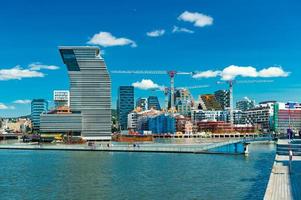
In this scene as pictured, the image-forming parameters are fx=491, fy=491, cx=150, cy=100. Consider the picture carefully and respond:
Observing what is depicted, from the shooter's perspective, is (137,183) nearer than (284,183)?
No

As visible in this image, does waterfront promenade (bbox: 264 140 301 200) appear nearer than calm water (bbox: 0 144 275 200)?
Yes

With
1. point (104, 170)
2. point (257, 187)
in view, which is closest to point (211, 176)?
point (257, 187)

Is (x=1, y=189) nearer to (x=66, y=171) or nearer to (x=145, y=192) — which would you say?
(x=145, y=192)

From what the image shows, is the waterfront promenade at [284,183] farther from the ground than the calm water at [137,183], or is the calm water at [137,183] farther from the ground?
the waterfront promenade at [284,183]

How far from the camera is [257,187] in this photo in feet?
173

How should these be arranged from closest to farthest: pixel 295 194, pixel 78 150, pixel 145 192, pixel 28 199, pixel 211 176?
pixel 295 194, pixel 28 199, pixel 145 192, pixel 211 176, pixel 78 150

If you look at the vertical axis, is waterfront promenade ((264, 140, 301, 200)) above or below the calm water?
above

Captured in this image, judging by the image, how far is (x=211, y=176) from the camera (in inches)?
2571

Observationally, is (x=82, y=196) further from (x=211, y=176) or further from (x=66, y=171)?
(x=66, y=171)

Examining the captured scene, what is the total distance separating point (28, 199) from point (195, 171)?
3166 cm

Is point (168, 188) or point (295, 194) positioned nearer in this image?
point (295, 194)

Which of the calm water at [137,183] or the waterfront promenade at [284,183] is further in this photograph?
the calm water at [137,183]

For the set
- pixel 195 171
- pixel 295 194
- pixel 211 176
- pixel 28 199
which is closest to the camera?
pixel 295 194

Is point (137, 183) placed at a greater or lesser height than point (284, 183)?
lesser
